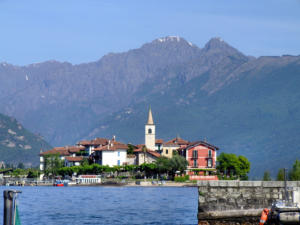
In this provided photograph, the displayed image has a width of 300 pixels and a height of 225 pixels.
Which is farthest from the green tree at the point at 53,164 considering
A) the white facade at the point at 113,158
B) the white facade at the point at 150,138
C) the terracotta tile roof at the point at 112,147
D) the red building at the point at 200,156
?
the red building at the point at 200,156

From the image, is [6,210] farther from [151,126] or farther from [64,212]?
[151,126]

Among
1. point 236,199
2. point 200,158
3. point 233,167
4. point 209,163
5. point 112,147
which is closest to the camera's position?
point 236,199

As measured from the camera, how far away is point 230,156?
164m

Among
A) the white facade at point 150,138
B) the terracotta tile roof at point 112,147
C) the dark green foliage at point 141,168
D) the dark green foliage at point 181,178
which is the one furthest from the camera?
the white facade at point 150,138

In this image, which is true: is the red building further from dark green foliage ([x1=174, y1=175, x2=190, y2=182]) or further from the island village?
dark green foliage ([x1=174, y1=175, x2=190, y2=182])

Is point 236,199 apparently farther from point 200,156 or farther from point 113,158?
point 113,158

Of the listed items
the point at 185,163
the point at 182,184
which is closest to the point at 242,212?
the point at 182,184

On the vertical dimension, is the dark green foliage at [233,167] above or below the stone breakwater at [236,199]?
above

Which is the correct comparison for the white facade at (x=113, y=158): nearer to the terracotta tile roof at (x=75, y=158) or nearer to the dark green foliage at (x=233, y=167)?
the terracotta tile roof at (x=75, y=158)

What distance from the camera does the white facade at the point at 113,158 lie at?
17450cm

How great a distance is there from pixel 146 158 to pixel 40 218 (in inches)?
4680

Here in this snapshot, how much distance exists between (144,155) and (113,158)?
7306mm

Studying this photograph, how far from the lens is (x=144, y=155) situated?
173 meters

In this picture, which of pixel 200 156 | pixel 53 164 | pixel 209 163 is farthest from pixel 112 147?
pixel 209 163
